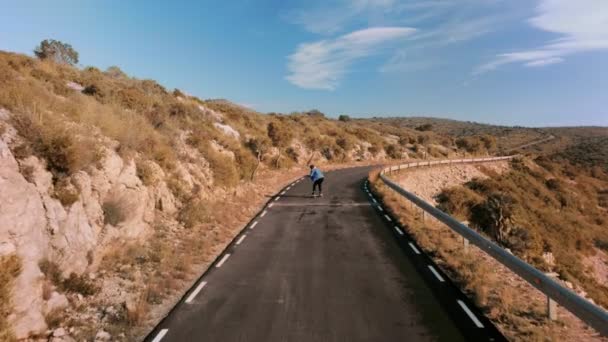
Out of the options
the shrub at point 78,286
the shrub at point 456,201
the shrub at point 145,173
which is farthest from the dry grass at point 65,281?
the shrub at point 456,201

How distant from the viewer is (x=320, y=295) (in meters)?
7.36

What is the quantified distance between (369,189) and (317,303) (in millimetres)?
17231

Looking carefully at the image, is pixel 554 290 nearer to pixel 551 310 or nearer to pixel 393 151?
pixel 551 310

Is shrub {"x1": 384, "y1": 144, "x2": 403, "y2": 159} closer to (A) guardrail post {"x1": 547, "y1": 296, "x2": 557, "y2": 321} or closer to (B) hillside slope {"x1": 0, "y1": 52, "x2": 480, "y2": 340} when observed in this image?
(B) hillside slope {"x1": 0, "y1": 52, "x2": 480, "y2": 340}

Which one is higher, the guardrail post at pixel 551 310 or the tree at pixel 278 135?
the tree at pixel 278 135

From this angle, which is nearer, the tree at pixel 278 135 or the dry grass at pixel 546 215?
the dry grass at pixel 546 215

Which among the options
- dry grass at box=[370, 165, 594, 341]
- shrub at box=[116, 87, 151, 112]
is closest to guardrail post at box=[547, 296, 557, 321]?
dry grass at box=[370, 165, 594, 341]

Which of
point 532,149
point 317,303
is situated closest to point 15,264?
point 317,303

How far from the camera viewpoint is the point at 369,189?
23.7 meters

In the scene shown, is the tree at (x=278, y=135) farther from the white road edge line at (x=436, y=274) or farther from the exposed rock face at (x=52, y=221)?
the white road edge line at (x=436, y=274)

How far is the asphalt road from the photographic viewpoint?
5934 mm

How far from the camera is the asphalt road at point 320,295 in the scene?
234 inches

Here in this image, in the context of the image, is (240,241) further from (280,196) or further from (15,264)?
(280,196)

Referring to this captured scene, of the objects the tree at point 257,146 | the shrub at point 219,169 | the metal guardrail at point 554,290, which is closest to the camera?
the metal guardrail at point 554,290
